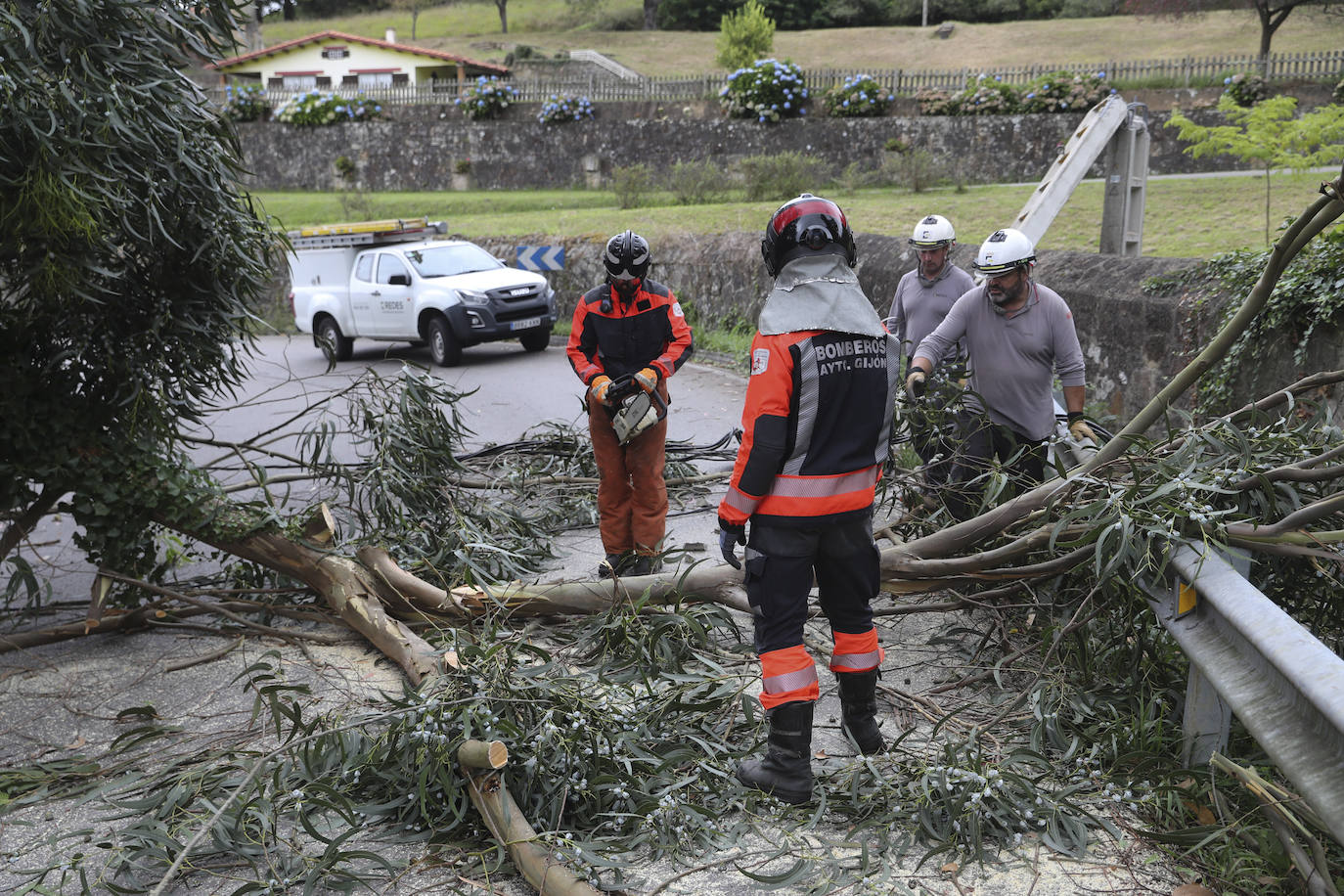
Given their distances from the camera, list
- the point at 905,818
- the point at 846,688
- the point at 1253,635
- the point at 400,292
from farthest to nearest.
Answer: the point at 400,292
the point at 846,688
the point at 905,818
the point at 1253,635

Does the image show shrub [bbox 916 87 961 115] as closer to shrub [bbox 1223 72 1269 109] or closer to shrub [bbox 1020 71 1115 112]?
shrub [bbox 1020 71 1115 112]

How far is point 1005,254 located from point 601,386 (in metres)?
2.28

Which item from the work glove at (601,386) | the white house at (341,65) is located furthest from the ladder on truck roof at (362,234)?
the white house at (341,65)

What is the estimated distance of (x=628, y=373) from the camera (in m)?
6.12

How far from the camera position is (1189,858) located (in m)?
3.06

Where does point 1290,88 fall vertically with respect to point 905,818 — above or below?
above

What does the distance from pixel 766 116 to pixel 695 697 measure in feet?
85.5

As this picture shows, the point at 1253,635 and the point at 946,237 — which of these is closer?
the point at 1253,635

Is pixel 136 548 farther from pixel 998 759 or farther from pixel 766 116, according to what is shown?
pixel 766 116

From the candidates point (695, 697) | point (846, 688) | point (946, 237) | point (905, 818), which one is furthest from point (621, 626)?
point (946, 237)

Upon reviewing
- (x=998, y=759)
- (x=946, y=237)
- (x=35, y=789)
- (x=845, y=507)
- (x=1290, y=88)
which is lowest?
(x=35, y=789)

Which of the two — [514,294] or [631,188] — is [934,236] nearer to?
[514,294]

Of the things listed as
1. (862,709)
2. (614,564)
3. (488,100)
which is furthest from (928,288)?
(488,100)

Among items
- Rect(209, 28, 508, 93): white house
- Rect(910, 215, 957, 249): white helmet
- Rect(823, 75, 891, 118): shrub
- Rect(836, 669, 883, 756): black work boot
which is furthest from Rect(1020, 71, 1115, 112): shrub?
Rect(209, 28, 508, 93): white house
